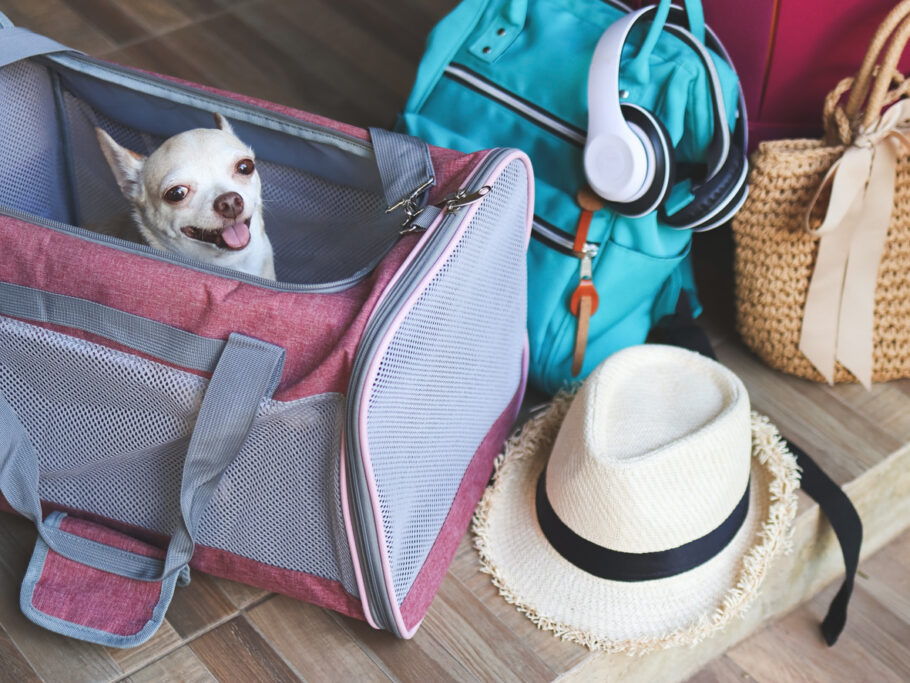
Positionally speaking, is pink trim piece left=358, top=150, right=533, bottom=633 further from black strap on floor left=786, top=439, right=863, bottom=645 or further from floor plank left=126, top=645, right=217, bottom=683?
black strap on floor left=786, top=439, right=863, bottom=645

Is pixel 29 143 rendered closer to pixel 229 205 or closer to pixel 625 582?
pixel 229 205

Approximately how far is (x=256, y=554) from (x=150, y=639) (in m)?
0.16

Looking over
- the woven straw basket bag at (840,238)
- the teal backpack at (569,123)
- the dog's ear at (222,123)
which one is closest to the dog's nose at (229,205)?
the dog's ear at (222,123)

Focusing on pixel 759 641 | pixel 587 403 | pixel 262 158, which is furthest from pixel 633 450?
pixel 262 158

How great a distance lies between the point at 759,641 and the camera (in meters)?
1.25

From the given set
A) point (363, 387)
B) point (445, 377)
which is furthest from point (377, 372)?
point (445, 377)

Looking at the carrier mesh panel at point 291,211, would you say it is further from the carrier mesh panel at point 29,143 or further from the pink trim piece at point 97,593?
the pink trim piece at point 97,593

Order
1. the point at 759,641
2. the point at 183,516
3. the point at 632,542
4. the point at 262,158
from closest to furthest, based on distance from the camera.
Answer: the point at 183,516, the point at 632,542, the point at 262,158, the point at 759,641

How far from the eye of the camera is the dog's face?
1012mm

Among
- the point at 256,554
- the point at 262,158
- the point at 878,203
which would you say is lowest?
the point at 256,554

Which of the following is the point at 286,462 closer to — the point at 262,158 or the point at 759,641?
the point at 262,158

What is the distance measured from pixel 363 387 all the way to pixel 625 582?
40 cm

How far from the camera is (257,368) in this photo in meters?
0.87

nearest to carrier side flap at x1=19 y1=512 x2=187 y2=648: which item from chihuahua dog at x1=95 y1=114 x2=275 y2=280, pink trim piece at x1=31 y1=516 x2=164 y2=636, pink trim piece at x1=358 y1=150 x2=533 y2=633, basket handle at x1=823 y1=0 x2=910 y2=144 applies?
pink trim piece at x1=31 y1=516 x2=164 y2=636
